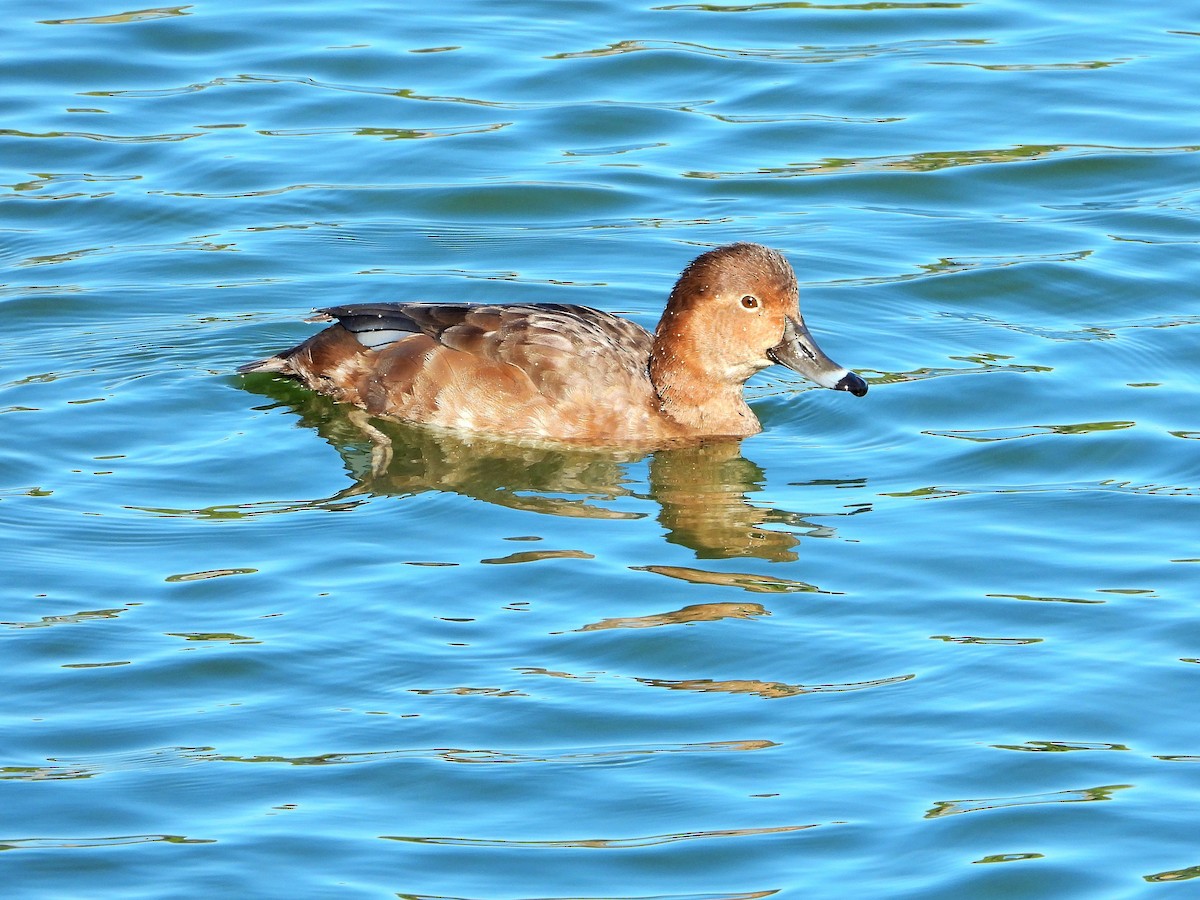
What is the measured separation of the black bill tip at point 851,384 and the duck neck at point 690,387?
659 millimetres

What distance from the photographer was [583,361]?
10453mm

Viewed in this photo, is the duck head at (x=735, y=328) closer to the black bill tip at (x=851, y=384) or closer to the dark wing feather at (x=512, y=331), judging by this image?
the black bill tip at (x=851, y=384)

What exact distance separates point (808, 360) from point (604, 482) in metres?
→ 1.25

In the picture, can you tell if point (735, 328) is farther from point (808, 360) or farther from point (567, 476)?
point (567, 476)

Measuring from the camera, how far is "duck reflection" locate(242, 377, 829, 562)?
959cm

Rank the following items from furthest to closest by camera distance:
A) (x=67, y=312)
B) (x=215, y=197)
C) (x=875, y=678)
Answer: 1. (x=215, y=197)
2. (x=67, y=312)
3. (x=875, y=678)

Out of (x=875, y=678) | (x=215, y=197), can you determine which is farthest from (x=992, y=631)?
(x=215, y=197)

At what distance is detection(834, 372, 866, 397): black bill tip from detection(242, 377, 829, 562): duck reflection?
0.60 meters

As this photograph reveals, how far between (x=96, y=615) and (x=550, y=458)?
2809 millimetres

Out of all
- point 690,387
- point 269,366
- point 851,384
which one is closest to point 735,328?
point 690,387

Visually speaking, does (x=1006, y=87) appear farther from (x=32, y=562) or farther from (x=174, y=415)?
(x=32, y=562)

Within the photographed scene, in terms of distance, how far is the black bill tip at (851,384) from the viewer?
10.2 meters

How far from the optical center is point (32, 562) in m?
8.83

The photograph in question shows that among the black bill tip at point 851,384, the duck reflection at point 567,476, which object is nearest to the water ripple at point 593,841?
the duck reflection at point 567,476
